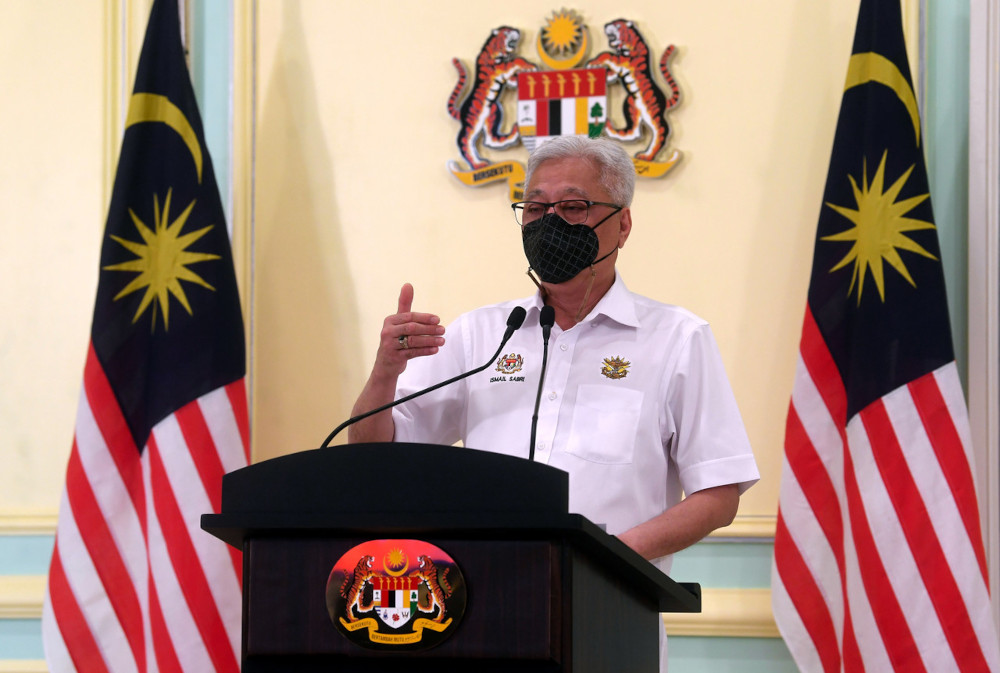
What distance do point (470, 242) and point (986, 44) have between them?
1581mm

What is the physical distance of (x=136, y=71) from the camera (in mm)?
3219

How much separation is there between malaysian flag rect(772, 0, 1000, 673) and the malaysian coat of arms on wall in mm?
557

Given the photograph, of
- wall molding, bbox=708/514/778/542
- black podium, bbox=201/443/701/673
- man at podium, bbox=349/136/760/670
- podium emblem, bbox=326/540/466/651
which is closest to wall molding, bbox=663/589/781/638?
wall molding, bbox=708/514/778/542

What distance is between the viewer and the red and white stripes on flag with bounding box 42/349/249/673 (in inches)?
115

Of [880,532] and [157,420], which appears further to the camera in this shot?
[157,420]

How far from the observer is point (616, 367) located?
2.13 m

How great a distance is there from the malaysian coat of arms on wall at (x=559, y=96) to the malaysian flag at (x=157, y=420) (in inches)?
32.5

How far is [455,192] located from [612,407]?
54.2 inches

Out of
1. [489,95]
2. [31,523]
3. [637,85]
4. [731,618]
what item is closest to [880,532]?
[731,618]

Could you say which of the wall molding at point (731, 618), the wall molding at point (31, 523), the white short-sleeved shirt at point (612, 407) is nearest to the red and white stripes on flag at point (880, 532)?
the wall molding at point (731, 618)

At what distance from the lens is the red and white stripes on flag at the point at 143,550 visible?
9.59 feet

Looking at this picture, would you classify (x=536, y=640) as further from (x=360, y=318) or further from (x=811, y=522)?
(x=360, y=318)

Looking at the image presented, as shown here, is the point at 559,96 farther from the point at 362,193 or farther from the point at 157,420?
the point at 157,420

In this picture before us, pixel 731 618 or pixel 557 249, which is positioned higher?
pixel 557 249
